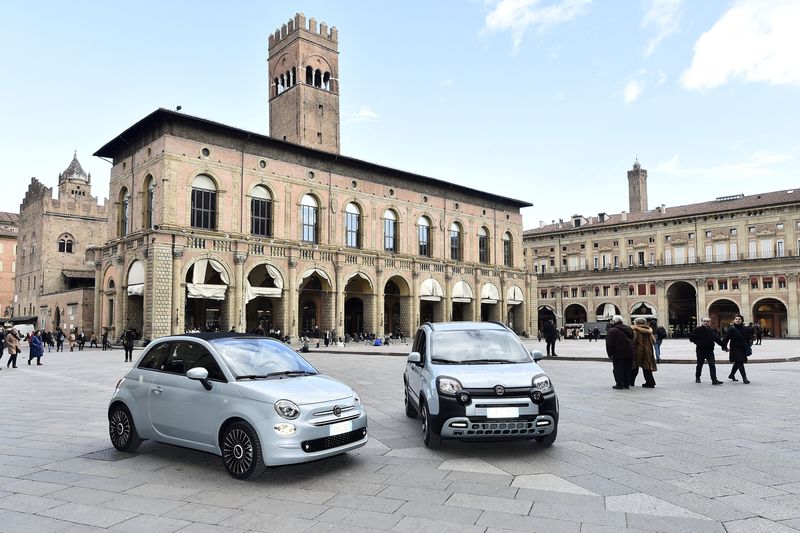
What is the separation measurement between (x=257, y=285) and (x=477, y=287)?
64.6 ft

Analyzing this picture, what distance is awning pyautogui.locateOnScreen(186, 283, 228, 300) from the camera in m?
33.7

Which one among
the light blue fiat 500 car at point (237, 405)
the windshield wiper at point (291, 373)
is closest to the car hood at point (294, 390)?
the light blue fiat 500 car at point (237, 405)

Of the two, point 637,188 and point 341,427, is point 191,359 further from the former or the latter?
point 637,188

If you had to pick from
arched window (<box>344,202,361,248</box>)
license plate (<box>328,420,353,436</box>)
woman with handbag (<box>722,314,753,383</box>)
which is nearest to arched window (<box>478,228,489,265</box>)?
arched window (<box>344,202,361,248</box>)

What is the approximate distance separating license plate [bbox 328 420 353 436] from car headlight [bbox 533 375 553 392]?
2.22 meters

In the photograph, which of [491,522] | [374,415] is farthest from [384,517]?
[374,415]

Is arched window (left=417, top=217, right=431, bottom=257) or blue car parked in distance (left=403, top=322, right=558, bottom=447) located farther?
arched window (left=417, top=217, right=431, bottom=257)

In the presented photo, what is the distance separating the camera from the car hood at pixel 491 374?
6762mm

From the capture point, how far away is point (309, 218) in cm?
4091

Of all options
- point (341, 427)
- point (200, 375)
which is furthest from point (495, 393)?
point (200, 375)

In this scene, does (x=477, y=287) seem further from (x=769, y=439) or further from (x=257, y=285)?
(x=769, y=439)

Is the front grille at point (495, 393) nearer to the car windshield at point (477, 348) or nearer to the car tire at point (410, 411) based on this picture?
the car windshield at point (477, 348)

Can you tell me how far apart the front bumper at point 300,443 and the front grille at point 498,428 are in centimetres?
154

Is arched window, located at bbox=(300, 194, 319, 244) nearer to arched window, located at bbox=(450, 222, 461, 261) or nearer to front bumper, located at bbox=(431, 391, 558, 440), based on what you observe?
arched window, located at bbox=(450, 222, 461, 261)
